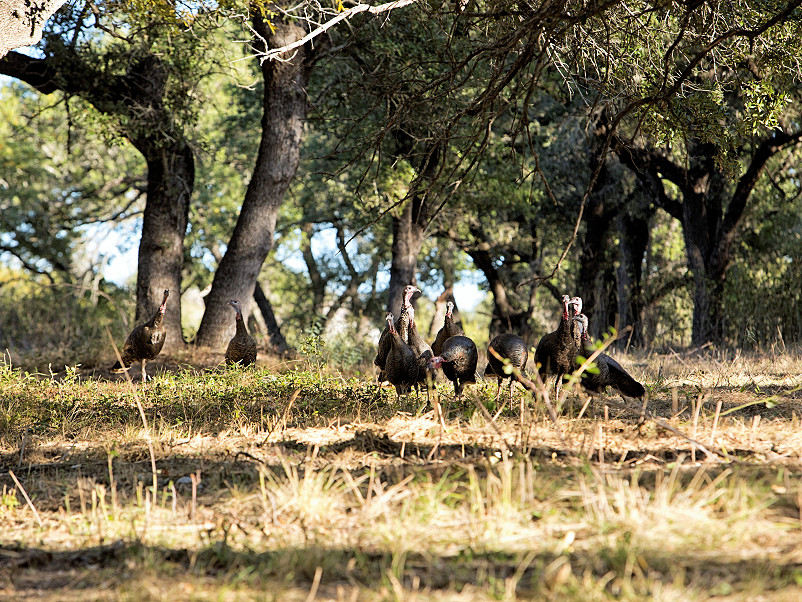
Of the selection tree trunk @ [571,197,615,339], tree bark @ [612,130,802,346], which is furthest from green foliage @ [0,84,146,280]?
tree bark @ [612,130,802,346]

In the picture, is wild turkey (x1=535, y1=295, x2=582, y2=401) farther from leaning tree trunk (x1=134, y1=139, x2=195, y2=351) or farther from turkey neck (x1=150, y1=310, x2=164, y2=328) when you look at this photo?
leaning tree trunk (x1=134, y1=139, x2=195, y2=351)

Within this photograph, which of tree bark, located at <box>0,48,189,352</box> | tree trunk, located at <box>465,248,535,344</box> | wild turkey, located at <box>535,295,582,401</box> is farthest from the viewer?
tree trunk, located at <box>465,248,535,344</box>

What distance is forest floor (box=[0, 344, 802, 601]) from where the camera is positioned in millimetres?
3133

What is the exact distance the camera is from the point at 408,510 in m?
3.85

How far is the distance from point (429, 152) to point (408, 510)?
10.6ft

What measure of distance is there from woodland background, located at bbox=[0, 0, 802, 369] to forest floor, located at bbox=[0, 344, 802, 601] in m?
1.31

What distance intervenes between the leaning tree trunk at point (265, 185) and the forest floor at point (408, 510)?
18.1 ft

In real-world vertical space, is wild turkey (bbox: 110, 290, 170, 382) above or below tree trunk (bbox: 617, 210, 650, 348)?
below

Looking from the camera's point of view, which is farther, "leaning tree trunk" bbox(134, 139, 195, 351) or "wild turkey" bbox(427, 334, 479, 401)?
"leaning tree trunk" bbox(134, 139, 195, 351)

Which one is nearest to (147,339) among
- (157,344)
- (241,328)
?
(157,344)

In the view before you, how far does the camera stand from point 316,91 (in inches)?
583

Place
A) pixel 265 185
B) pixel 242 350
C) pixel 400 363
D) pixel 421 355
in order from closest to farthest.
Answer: pixel 400 363
pixel 421 355
pixel 242 350
pixel 265 185

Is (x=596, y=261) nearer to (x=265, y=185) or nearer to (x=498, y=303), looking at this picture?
(x=498, y=303)

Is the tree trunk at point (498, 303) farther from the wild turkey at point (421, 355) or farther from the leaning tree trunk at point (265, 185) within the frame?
the wild turkey at point (421, 355)
